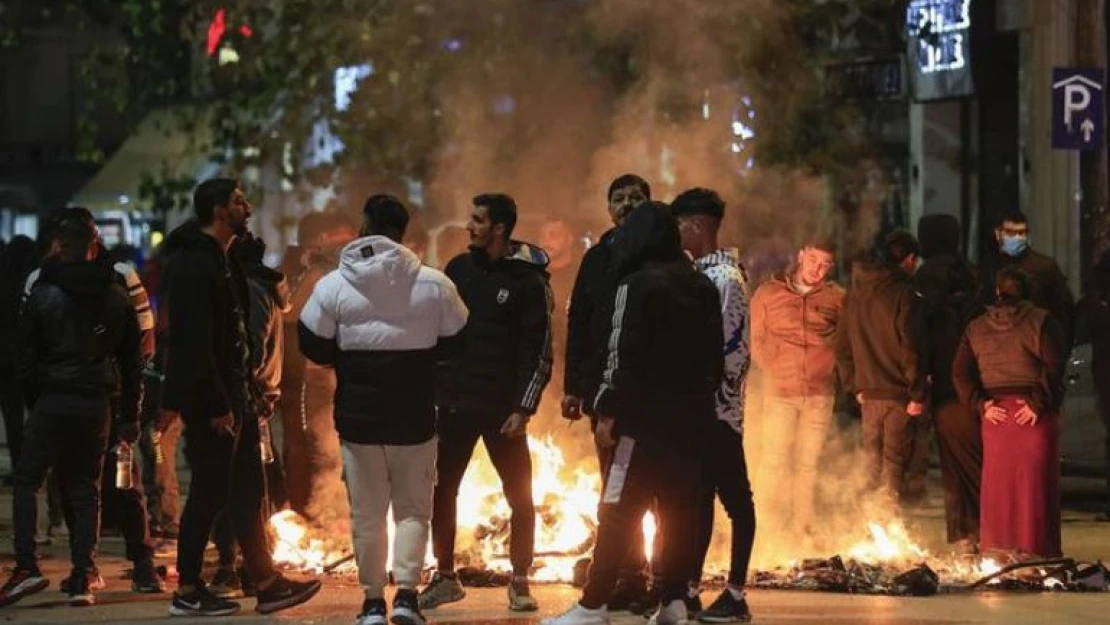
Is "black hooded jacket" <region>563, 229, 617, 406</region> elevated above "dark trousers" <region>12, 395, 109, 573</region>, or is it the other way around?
"black hooded jacket" <region>563, 229, 617, 406</region>

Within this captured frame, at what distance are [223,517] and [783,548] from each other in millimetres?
2986

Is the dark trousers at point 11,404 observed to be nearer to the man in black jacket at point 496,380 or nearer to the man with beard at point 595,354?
the man in black jacket at point 496,380

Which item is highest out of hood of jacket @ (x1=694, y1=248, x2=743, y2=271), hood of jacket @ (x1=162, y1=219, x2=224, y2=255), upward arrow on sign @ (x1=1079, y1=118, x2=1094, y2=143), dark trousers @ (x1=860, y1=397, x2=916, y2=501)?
upward arrow on sign @ (x1=1079, y1=118, x2=1094, y2=143)

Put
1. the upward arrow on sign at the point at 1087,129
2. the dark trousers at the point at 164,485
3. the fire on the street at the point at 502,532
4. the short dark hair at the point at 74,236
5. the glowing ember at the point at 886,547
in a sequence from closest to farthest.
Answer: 1. the short dark hair at the point at 74,236
2. the fire on the street at the point at 502,532
3. the glowing ember at the point at 886,547
4. the dark trousers at the point at 164,485
5. the upward arrow on sign at the point at 1087,129

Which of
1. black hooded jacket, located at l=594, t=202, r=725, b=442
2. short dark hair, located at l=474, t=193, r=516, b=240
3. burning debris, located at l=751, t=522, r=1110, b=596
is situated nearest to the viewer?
black hooded jacket, located at l=594, t=202, r=725, b=442

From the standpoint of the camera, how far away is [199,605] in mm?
8906

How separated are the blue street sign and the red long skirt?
657cm

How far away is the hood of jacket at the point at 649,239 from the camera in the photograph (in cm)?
841

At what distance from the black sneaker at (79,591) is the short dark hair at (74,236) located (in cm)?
141

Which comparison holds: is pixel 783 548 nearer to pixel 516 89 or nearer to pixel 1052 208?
pixel 516 89

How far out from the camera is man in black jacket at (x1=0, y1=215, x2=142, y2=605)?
935cm

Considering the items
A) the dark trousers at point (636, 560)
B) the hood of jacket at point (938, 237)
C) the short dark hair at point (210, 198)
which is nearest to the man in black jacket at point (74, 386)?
the short dark hair at point (210, 198)

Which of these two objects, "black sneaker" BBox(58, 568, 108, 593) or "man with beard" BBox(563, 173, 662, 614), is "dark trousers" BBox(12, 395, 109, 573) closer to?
"black sneaker" BBox(58, 568, 108, 593)

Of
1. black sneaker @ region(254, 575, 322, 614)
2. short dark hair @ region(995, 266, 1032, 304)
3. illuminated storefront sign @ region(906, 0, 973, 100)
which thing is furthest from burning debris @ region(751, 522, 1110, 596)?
illuminated storefront sign @ region(906, 0, 973, 100)
